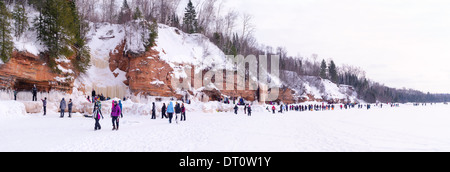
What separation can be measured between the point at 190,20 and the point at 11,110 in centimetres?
4191

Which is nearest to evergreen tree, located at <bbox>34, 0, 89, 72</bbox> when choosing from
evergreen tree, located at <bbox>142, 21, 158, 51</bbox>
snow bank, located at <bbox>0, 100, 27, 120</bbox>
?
snow bank, located at <bbox>0, 100, 27, 120</bbox>

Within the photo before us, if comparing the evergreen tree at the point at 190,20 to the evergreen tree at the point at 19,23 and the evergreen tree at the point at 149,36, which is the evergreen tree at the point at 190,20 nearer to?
the evergreen tree at the point at 149,36

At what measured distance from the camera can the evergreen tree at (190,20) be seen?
172 ft

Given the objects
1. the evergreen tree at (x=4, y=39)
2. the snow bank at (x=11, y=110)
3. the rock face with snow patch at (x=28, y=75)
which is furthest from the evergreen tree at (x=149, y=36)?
the snow bank at (x=11, y=110)

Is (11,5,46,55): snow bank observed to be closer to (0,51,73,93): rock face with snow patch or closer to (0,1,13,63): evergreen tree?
(0,51,73,93): rock face with snow patch

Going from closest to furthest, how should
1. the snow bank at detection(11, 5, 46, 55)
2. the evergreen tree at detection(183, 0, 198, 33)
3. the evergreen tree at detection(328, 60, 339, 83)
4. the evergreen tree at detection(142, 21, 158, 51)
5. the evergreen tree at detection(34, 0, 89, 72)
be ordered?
the snow bank at detection(11, 5, 46, 55) < the evergreen tree at detection(34, 0, 89, 72) < the evergreen tree at detection(142, 21, 158, 51) < the evergreen tree at detection(183, 0, 198, 33) < the evergreen tree at detection(328, 60, 339, 83)

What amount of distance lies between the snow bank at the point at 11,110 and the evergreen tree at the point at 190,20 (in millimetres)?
37082

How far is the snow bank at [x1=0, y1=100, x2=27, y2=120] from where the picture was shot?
49.4 feet

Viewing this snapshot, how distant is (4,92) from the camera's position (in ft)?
60.7

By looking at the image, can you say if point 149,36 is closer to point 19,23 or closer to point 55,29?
point 55,29

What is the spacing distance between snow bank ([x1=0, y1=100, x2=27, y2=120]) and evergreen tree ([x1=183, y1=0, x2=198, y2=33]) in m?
37.1
